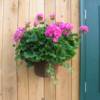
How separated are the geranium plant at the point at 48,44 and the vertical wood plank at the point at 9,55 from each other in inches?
8.2

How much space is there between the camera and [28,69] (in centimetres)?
237

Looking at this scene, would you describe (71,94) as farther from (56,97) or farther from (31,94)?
(31,94)

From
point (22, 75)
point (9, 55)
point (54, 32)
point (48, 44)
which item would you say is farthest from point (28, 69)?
point (54, 32)

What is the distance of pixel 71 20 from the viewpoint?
7.86ft

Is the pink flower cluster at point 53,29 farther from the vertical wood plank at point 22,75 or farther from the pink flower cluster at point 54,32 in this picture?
the vertical wood plank at point 22,75

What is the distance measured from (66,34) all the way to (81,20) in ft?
0.91

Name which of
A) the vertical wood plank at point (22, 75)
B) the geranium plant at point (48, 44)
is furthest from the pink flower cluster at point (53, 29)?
the vertical wood plank at point (22, 75)

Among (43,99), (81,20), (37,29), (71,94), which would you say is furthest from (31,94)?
(81,20)

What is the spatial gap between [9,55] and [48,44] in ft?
1.40

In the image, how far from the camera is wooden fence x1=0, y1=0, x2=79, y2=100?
7.77ft

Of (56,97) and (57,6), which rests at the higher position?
(57,6)

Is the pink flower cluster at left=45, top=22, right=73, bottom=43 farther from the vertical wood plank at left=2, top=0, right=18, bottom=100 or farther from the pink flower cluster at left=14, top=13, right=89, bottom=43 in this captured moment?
the vertical wood plank at left=2, top=0, right=18, bottom=100

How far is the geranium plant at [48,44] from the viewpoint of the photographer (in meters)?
2.10

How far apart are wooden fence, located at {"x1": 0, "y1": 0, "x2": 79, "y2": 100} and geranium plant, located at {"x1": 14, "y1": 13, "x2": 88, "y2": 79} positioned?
0.66 ft
